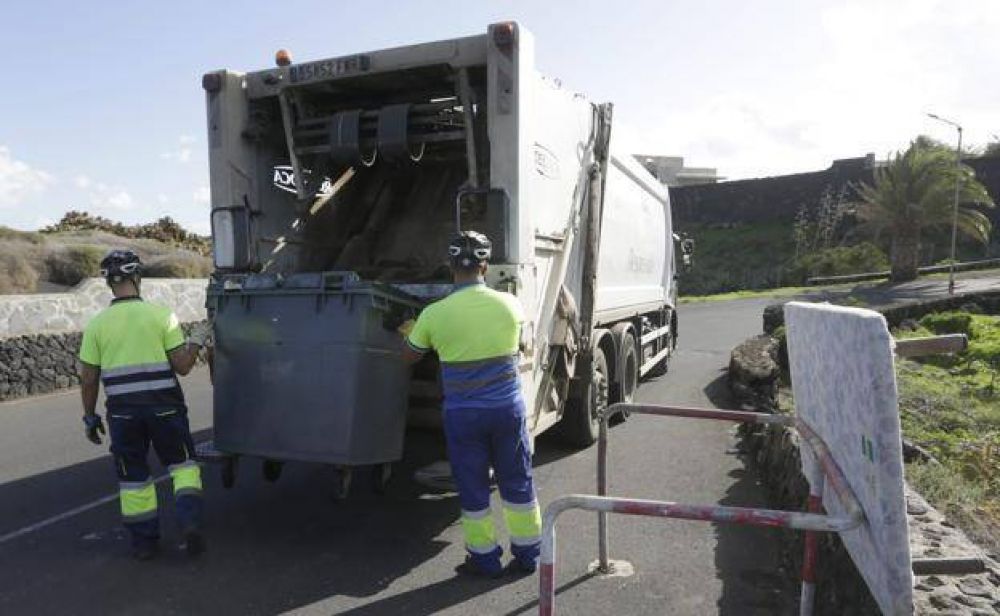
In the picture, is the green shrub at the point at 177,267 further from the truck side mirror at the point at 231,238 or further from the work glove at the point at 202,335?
the work glove at the point at 202,335

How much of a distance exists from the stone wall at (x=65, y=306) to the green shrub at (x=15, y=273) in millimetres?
2277

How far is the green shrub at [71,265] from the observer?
51.2 ft

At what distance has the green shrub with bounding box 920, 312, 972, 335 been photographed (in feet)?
46.1

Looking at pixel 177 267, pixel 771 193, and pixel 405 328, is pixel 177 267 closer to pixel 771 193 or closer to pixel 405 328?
pixel 405 328

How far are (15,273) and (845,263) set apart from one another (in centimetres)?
3059

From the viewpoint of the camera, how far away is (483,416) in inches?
160

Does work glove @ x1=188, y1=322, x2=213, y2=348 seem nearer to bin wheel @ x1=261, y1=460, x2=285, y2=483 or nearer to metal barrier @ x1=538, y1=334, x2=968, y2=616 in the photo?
bin wheel @ x1=261, y1=460, x2=285, y2=483

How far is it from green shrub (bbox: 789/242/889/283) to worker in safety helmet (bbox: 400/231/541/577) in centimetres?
3177

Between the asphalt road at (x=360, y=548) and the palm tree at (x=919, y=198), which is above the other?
the palm tree at (x=919, y=198)

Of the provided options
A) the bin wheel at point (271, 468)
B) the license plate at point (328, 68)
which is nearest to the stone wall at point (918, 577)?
the bin wheel at point (271, 468)

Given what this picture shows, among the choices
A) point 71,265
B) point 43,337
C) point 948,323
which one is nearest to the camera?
point 43,337

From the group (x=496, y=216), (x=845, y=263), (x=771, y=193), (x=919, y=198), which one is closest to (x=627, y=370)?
(x=496, y=216)

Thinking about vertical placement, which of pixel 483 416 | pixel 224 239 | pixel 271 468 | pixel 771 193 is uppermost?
pixel 771 193

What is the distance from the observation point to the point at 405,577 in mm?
4160
